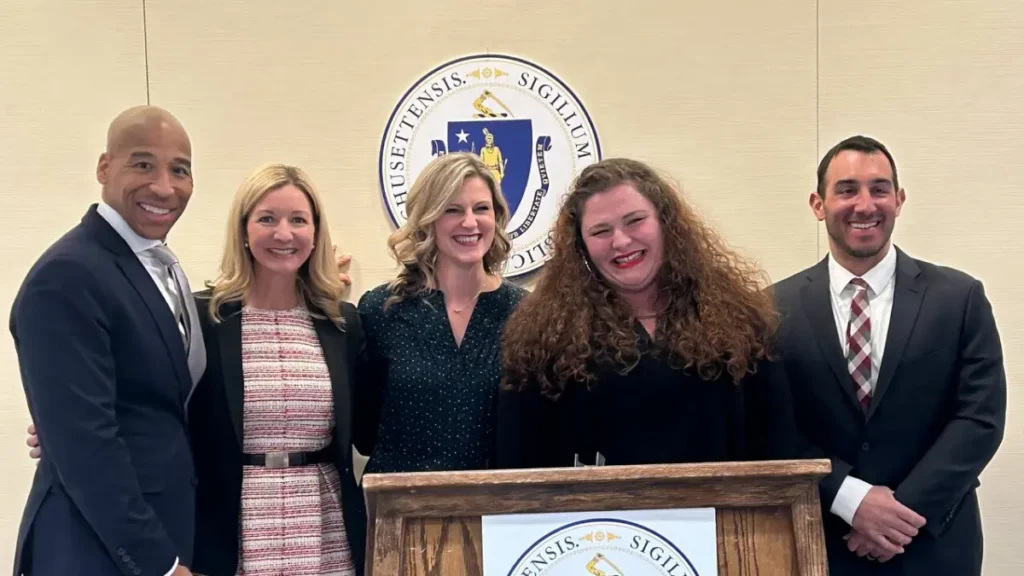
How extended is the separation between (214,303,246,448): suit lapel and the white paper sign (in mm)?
963

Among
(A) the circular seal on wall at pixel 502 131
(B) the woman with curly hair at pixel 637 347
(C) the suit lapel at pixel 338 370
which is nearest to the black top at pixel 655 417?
(B) the woman with curly hair at pixel 637 347

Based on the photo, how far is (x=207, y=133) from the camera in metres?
2.88

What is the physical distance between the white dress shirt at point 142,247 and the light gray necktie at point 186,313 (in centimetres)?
1

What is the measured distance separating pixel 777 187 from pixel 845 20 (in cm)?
62

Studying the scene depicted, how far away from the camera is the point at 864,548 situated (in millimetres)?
2098

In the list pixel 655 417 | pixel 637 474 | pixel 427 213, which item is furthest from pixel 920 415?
pixel 427 213

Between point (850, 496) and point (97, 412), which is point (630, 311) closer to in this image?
point (850, 496)

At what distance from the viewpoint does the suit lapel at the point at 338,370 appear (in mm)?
2170

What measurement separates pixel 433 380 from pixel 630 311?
58 cm

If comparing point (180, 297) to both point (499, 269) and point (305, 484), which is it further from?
point (499, 269)

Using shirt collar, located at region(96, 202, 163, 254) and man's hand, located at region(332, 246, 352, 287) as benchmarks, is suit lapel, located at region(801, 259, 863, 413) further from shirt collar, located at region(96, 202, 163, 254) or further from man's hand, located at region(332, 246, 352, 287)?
shirt collar, located at region(96, 202, 163, 254)

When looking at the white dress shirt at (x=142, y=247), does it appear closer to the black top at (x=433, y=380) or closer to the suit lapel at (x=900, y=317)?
the black top at (x=433, y=380)

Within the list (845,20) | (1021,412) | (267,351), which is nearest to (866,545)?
(1021,412)

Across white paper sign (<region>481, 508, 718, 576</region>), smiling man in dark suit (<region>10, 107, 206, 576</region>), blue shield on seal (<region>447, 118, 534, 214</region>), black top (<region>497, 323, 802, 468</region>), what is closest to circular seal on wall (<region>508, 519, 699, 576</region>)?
white paper sign (<region>481, 508, 718, 576</region>)
